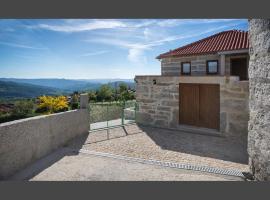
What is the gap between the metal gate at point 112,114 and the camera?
13.2 metres

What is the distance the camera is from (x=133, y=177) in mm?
6043

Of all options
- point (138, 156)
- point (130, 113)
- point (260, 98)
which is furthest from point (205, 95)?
point (260, 98)

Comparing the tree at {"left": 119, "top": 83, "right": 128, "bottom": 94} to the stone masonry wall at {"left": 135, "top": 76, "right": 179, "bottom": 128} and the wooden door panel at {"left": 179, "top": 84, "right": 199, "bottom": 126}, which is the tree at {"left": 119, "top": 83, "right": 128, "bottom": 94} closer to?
the stone masonry wall at {"left": 135, "top": 76, "right": 179, "bottom": 128}

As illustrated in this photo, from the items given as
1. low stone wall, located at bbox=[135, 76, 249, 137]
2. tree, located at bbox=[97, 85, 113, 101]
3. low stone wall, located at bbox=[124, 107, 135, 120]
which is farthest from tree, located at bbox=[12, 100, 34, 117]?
low stone wall, located at bbox=[135, 76, 249, 137]

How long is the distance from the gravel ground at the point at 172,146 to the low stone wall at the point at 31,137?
2.60ft

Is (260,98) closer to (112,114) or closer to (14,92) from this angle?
(112,114)

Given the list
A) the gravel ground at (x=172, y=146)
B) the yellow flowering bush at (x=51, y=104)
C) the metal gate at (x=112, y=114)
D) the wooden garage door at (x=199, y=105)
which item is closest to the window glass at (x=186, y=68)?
the metal gate at (x=112, y=114)

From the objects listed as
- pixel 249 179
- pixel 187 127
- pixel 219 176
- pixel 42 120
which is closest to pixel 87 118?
pixel 42 120

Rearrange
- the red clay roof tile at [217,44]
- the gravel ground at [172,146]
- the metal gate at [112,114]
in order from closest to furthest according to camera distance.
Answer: the gravel ground at [172,146], the metal gate at [112,114], the red clay roof tile at [217,44]

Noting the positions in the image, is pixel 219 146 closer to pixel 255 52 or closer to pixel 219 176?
pixel 219 176

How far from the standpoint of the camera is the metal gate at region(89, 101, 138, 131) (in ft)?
43.2

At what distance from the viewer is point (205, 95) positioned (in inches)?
455

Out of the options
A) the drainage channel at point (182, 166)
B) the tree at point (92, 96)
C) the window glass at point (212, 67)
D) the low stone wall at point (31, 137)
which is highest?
the window glass at point (212, 67)

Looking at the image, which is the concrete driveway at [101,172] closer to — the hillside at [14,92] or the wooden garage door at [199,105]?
the wooden garage door at [199,105]
